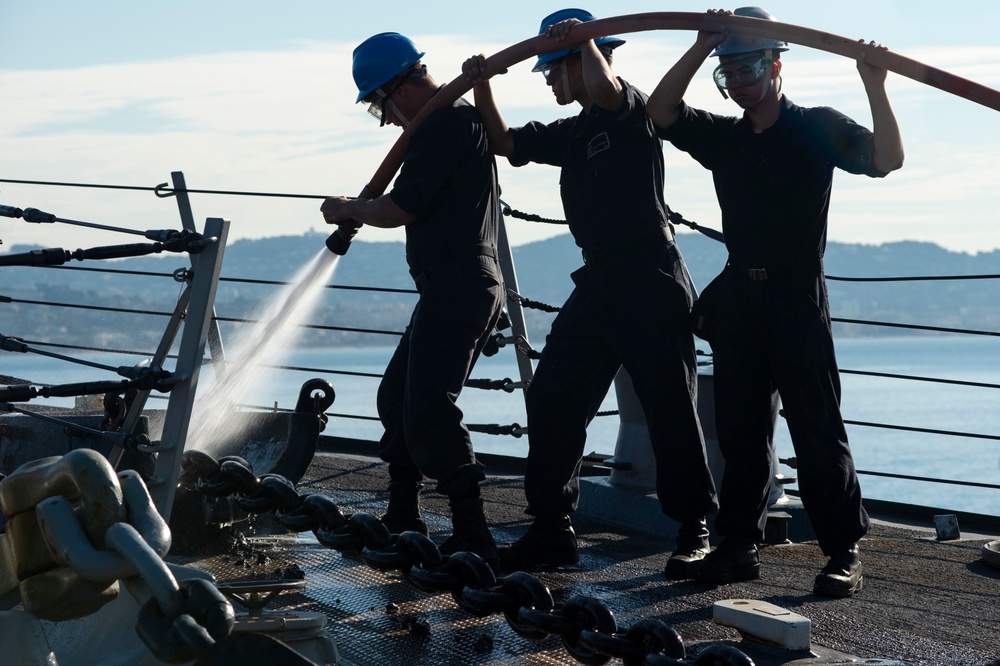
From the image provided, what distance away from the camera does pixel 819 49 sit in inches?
139

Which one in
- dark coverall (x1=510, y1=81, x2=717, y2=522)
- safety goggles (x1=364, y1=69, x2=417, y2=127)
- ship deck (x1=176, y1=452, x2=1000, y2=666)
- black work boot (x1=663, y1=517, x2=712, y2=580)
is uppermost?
safety goggles (x1=364, y1=69, x2=417, y2=127)

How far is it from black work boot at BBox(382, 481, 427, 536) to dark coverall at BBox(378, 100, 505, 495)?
0.27 m

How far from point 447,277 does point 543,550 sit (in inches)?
36.7

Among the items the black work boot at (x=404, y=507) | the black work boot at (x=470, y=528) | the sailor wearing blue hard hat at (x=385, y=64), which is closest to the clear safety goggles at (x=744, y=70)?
the sailor wearing blue hard hat at (x=385, y=64)

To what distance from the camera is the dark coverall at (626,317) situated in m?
3.98

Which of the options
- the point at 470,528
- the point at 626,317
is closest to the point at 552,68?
the point at 626,317

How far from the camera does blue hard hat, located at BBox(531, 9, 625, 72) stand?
4.01 meters

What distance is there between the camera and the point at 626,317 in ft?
13.1

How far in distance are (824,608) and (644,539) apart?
1.13 meters

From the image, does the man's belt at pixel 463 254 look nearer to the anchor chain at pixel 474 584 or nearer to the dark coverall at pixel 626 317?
the dark coverall at pixel 626 317

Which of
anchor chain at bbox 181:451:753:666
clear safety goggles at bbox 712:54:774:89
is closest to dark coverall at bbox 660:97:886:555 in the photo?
clear safety goggles at bbox 712:54:774:89

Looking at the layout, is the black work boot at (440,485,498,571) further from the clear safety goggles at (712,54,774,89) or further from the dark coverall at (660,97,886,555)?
the clear safety goggles at (712,54,774,89)

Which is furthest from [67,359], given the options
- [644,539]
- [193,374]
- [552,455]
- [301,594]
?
[644,539]

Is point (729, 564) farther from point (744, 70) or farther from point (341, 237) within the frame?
point (341, 237)
